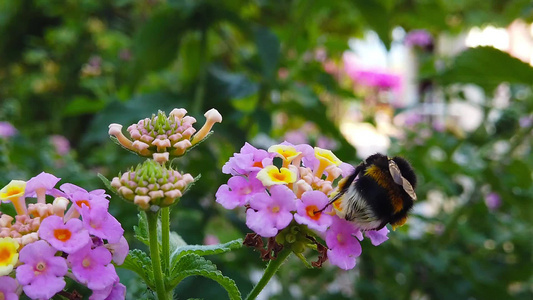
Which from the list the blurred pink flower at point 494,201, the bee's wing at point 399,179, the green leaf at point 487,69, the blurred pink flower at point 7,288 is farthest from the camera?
the blurred pink flower at point 494,201

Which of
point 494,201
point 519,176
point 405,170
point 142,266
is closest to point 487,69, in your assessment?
point 519,176

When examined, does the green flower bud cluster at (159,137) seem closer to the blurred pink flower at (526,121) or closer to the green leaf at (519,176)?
the green leaf at (519,176)

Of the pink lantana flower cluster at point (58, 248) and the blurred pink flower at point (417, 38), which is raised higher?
the pink lantana flower cluster at point (58, 248)

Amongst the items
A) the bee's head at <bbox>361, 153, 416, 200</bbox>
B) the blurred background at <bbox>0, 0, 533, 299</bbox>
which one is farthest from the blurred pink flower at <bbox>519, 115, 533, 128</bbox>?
the bee's head at <bbox>361, 153, 416, 200</bbox>

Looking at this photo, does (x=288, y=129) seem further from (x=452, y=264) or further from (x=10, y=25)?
(x=10, y=25)

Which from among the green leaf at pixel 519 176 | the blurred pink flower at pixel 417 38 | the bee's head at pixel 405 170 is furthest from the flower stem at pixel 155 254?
the blurred pink flower at pixel 417 38

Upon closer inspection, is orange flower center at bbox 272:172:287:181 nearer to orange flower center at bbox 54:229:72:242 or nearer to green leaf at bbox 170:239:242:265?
green leaf at bbox 170:239:242:265

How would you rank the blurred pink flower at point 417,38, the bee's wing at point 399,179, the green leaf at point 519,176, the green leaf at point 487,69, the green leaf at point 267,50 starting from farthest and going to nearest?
the blurred pink flower at point 417,38 → the green leaf at point 519,176 → the green leaf at point 267,50 → the green leaf at point 487,69 → the bee's wing at point 399,179
